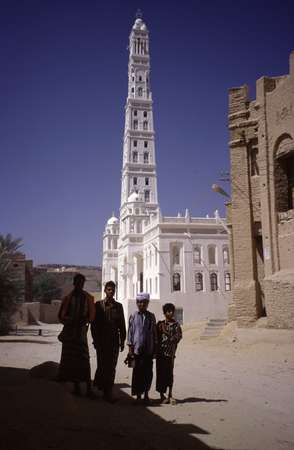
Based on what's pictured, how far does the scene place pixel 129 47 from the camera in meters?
78.7

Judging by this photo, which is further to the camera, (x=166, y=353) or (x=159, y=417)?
(x=166, y=353)

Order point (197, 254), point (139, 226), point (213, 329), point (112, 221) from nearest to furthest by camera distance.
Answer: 1. point (213, 329)
2. point (197, 254)
3. point (139, 226)
4. point (112, 221)

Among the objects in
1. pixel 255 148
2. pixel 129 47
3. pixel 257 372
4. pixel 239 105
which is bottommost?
pixel 257 372

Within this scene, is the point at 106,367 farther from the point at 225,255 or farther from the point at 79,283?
the point at 225,255

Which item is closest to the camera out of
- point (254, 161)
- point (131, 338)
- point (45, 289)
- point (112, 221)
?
point (131, 338)

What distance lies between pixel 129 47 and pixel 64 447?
8198cm

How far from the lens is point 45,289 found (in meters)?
75.4

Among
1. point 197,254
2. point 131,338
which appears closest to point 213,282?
point 197,254

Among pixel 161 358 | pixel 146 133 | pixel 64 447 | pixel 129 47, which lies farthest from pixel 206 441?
pixel 129 47

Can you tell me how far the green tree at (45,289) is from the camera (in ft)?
244

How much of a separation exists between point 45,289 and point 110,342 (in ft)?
234

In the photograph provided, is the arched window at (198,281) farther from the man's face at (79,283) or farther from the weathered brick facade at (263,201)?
the man's face at (79,283)

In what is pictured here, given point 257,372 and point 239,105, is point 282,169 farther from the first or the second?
point 257,372

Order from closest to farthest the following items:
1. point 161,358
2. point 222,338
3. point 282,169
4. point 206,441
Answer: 1. point 206,441
2. point 161,358
3. point 282,169
4. point 222,338
